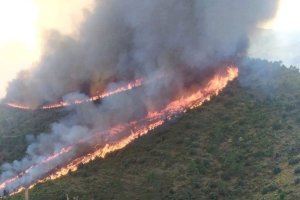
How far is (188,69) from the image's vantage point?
7606cm

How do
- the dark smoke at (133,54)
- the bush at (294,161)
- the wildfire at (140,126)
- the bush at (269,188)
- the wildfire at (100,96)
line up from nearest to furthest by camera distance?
the bush at (269,188) → the bush at (294,161) → the wildfire at (140,126) → the dark smoke at (133,54) → the wildfire at (100,96)

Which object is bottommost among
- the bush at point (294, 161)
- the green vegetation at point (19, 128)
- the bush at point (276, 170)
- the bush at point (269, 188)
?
the bush at point (269, 188)

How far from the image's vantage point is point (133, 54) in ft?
257

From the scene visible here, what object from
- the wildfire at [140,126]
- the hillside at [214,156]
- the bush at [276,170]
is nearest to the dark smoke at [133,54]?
the wildfire at [140,126]

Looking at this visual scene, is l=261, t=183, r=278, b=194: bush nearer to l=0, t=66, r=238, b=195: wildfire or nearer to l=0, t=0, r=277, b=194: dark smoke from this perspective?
l=0, t=66, r=238, b=195: wildfire

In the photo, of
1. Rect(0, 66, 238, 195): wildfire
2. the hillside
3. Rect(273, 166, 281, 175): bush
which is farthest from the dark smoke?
Rect(273, 166, 281, 175): bush

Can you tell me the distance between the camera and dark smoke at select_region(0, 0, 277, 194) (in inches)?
2783

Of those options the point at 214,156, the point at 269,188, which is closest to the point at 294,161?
the point at 269,188

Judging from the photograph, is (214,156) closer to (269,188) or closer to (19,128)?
(269,188)

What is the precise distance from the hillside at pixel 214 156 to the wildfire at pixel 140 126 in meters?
1.61

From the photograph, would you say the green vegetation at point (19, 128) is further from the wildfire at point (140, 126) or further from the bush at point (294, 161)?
the bush at point (294, 161)

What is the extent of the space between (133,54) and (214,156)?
24.4 metres

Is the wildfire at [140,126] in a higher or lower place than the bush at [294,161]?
higher

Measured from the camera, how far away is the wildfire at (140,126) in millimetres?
61875
